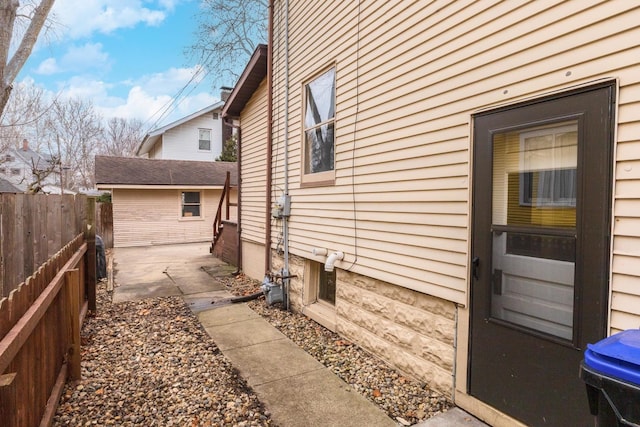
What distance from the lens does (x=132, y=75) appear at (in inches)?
1153

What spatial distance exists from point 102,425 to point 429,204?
3.16 m

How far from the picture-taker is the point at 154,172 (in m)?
14.8

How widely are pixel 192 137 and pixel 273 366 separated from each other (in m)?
18.4

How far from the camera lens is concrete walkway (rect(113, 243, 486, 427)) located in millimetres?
2914

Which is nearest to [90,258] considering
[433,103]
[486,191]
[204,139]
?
[433,103]

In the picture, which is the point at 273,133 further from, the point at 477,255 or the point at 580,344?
the point at 580,344

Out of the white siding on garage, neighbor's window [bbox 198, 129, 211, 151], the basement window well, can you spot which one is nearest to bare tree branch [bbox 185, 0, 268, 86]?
the white siding on garage

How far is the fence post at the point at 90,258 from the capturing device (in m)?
5.41

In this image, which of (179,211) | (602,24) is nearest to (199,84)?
(179,211)

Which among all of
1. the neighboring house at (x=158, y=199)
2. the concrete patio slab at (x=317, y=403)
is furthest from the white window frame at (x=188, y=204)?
the concrete patio slab at (x=317, y=403)

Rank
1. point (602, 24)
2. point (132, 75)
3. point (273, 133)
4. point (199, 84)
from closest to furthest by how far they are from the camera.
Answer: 1. point (602, 24)
2. point (273, 133)
3. point (199, 84)
4. point (132, 75)

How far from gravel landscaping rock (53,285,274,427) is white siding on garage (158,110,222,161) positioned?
15692 mm

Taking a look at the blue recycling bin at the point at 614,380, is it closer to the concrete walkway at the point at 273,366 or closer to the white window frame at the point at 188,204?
the concrete walkway at the point at 273,366

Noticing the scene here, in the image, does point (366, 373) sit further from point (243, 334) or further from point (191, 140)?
point (191, 140)
